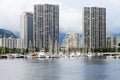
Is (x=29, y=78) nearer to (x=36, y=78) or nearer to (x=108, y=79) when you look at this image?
(x=36, y=78)

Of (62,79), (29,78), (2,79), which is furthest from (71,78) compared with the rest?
(2,79)

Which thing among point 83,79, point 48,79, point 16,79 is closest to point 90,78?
point 83,79

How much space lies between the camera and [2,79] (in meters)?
80.3

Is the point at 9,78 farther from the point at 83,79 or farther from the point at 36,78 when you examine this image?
the point at 83,79

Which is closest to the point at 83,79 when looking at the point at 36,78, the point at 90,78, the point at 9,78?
the point at 90,78

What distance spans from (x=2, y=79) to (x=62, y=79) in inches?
433

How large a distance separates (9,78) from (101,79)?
56.7 ft

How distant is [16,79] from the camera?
80.7 meters

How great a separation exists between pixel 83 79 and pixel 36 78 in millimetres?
8804

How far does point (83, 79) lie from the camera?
82.2 m

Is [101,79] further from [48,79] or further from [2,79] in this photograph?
[2,79]

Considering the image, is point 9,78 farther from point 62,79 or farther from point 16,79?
point 62,79

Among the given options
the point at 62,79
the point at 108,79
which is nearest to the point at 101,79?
the point at 108,79

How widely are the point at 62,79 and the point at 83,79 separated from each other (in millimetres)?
3891
